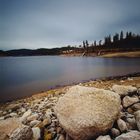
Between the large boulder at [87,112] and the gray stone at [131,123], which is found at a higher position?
the large boulder at [87,112]

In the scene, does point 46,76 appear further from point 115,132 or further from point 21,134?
point 115,132

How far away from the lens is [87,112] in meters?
3.32

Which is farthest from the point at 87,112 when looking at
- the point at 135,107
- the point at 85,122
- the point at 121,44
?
the point at 121,44

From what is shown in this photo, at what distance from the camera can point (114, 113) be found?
3486 millimetres

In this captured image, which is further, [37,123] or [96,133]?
[37,123]

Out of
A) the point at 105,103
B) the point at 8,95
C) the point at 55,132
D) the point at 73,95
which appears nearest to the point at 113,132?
the point at 105,103

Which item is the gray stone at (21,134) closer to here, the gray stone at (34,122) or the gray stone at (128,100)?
the gray stone at (34,122)

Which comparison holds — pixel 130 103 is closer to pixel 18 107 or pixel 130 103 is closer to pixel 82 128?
pixel 82 128

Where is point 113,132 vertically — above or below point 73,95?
below

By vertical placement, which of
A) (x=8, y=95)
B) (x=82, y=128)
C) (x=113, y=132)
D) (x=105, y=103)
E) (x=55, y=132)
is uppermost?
(x=105, y=103)

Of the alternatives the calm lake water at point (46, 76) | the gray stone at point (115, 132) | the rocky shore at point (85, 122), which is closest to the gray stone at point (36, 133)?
the rocky shore at point (85, 122)

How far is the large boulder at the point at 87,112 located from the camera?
3195 mm

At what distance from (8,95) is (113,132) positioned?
9810 mm

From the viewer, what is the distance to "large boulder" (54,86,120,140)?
320 cm
